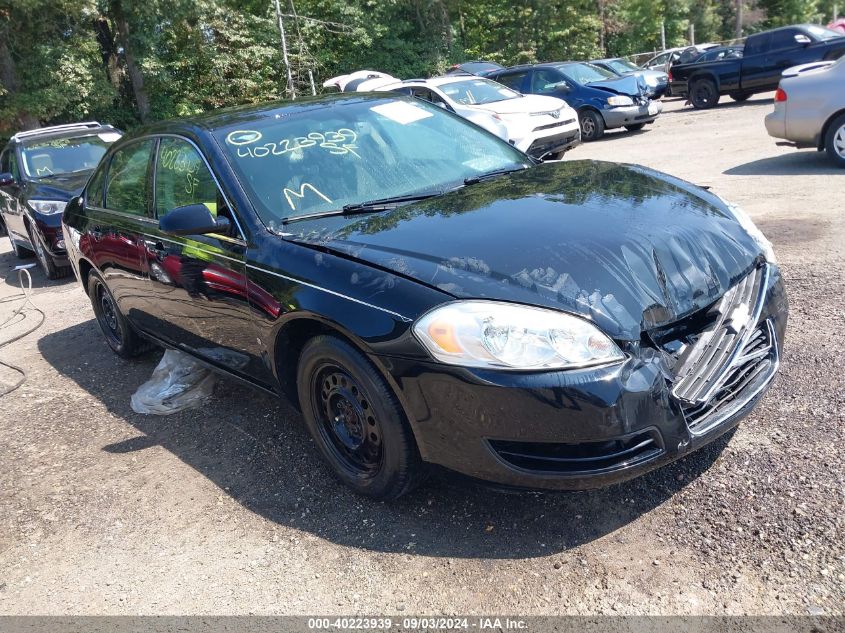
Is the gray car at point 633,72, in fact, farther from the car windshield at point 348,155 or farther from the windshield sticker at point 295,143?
the windshield sticker at point 295,143

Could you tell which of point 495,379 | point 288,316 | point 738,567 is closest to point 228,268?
point 288,316

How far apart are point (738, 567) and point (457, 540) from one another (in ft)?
3.34

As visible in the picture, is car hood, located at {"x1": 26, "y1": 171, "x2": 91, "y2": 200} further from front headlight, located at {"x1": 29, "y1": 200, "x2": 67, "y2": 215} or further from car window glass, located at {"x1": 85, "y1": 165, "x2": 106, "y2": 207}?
car window glass, located at {"x1": 85, "y1": 165, "x2": 106, "y2": 207}

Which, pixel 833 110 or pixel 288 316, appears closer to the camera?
pixel 288 316

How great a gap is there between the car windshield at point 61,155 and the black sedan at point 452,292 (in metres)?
6.26

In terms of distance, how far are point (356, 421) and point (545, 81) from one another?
14084 mm

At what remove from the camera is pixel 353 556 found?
2922 mm

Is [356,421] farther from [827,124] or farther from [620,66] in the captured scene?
[620,66]

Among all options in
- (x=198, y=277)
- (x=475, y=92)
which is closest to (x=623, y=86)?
(x=475, y=92)

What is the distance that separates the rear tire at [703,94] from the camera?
1798 cm

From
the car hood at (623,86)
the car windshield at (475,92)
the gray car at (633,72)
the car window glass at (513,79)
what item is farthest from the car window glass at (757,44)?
the car windshield at (475,92)

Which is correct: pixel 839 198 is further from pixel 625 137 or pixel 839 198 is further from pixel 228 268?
pixel 625 137

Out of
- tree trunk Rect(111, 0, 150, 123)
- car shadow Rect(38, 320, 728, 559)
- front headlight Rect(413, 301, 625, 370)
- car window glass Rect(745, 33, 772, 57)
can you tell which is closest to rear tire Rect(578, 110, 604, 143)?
car window glass Rect(745, 33, 772, 57)

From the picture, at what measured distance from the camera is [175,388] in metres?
4.64
